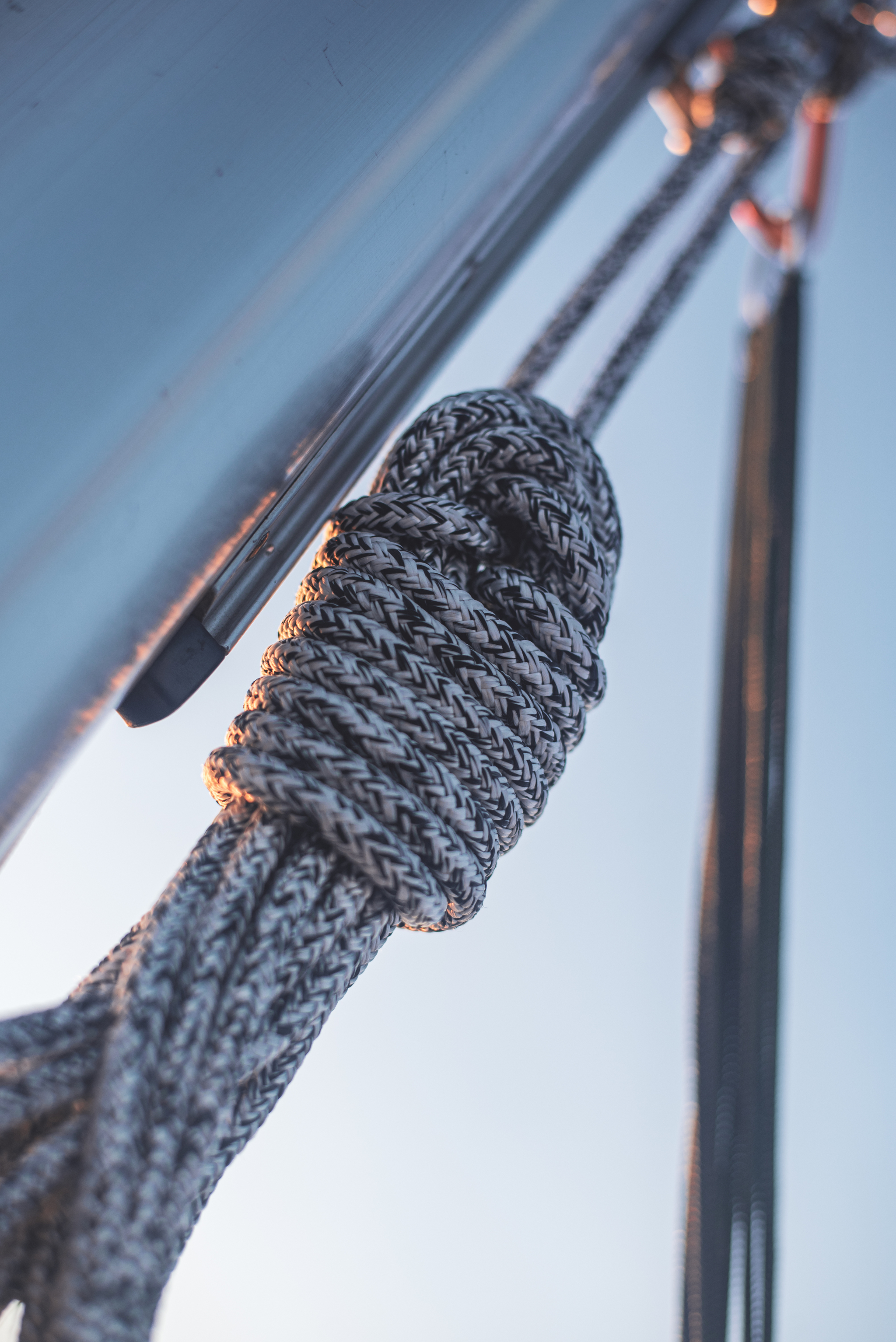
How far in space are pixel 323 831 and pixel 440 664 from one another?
60 millimetres

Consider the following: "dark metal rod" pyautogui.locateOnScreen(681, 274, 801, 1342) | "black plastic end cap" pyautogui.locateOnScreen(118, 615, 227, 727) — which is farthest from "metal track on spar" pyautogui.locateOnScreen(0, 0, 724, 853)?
"dark metal rod" pyautogui.locateOnScreen(681, 274, 801, 1342)

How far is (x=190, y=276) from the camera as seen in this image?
0.60 ft

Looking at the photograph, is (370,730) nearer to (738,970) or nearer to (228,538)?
(228,538)

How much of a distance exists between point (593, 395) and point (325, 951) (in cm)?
28

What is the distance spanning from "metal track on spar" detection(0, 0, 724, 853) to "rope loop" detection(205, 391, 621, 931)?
0.09ft

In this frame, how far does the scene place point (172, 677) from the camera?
9.3 inches

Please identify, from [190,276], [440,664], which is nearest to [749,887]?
[440,664]

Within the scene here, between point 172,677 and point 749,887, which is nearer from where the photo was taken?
point 172,677

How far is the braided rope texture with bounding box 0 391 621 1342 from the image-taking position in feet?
0.59

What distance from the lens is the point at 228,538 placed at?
8.6 inches

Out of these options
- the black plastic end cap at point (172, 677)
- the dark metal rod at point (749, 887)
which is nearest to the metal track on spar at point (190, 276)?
the black plastic end cap at point (172, 677)

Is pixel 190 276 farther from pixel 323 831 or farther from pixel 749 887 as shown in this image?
pixel 749 887

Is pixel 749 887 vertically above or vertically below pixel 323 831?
above

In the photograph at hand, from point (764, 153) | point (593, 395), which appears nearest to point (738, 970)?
point (593, 395)
